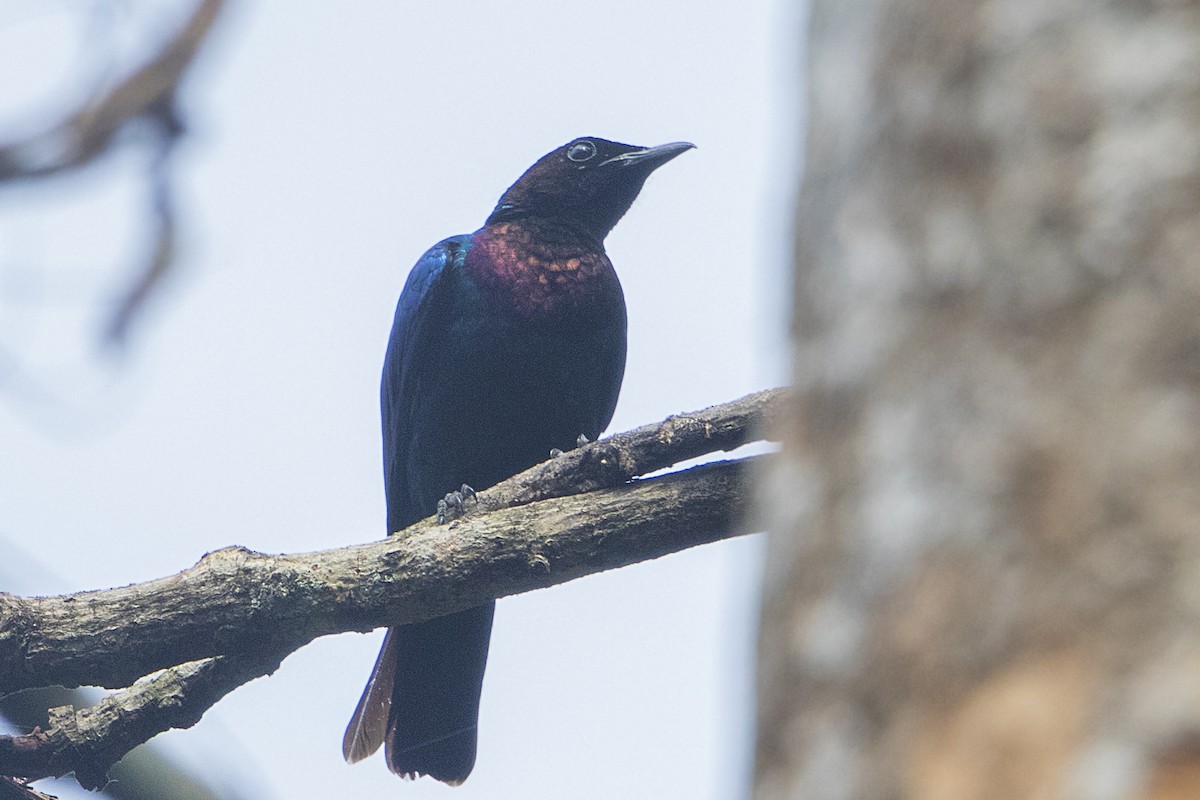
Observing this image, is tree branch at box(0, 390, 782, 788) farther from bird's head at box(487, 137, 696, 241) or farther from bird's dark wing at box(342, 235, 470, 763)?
bird's head at box(487, 137, 696, 241)

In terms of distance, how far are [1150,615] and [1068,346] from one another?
179 millimetres

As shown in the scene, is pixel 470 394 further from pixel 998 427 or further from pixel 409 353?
pixel 998 427

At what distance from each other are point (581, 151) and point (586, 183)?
0.24 metres

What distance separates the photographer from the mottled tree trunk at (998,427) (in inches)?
31.0

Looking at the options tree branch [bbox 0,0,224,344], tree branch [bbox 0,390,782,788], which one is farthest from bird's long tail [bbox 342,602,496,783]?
tree branch [bbox 0,0,224,344]

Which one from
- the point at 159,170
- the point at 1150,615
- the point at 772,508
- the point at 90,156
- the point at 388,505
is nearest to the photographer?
the point at 1150,615

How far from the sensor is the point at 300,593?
3.45m

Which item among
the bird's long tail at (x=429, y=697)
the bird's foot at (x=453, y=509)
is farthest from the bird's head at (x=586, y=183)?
the bird's foot at (x=453, y=509)

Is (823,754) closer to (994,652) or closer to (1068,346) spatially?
(994,652)

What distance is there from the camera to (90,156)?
201cm

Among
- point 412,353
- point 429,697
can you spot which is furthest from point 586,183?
point 429,697

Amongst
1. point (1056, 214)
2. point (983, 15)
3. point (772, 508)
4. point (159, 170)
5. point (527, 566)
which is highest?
point (159, 170)

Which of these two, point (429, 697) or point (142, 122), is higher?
point (142, 122)

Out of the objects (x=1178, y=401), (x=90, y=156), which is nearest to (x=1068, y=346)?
(x=1178, y=401)
